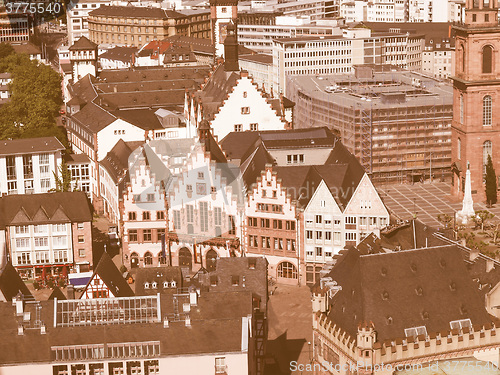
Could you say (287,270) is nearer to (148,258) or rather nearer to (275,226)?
(275,226)

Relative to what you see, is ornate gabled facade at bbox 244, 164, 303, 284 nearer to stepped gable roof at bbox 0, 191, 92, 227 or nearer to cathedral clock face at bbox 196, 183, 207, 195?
cathedral clock face at bbox 196, 183, 207, 195

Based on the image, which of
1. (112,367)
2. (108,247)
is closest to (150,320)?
(112,367)

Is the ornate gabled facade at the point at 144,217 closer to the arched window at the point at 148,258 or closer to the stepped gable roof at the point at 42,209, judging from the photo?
the arched window at the point at 148,258

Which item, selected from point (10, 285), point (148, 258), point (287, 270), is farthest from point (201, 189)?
point (10, 285)

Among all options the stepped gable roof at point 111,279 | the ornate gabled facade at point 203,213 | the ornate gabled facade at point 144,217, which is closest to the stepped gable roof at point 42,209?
the ornate gabled facade at point 144,217

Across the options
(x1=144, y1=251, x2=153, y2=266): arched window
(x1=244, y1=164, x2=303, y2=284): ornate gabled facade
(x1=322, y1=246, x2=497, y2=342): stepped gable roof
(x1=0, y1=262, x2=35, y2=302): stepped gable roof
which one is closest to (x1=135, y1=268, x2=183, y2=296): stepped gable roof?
(x1=0, y1=262, x2=35, y2=302): stepped gable roof
